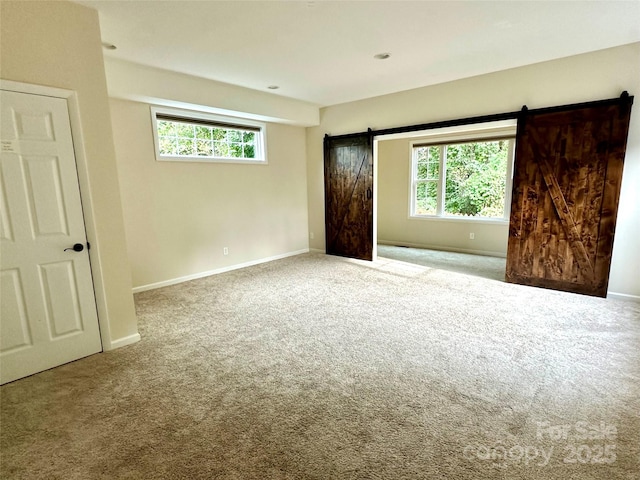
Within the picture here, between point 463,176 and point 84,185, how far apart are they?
6082 millimetres

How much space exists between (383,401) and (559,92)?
3947 mm

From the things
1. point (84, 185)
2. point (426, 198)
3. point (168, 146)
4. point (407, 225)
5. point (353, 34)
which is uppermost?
point (353, 34)

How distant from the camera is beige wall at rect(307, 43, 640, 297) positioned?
3400 millimetres

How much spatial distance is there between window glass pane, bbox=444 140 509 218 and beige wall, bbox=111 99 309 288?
2949 millimetres

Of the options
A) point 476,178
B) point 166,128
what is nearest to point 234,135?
point 166,128

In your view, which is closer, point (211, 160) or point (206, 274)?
point (211, 160)

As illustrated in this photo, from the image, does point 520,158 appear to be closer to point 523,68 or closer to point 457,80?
point 523,68

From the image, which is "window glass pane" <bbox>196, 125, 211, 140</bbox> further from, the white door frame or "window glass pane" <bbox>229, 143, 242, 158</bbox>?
the white door frame

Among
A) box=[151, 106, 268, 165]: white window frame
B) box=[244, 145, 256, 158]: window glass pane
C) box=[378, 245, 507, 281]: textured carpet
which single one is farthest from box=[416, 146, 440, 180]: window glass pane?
box=[244, 145, 256, 158]: window glass pane

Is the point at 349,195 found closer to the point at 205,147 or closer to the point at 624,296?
the point at 205,147

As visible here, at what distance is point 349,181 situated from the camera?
18.8ft

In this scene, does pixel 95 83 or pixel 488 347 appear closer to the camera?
pixel 95 83

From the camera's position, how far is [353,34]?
2977mm

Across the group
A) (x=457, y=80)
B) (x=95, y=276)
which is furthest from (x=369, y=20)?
(x=95, y=276)
